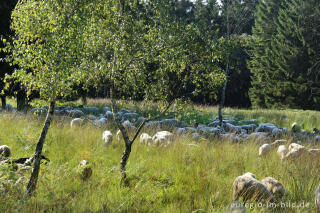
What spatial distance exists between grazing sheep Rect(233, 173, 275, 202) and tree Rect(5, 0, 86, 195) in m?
2.36

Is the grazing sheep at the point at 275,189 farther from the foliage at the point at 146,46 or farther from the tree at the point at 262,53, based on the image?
the tree at the point at 262,53

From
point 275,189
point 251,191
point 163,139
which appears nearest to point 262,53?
point 163,139

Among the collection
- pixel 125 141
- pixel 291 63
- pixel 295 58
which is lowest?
pixel 125 141

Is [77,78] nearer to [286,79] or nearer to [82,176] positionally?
[82,176]

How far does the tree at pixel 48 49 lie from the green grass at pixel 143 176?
16.3 inches

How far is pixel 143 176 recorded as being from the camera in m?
3.95

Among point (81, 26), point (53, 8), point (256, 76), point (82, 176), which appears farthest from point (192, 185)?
point (256, 76)

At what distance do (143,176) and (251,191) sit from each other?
1573 millimetres

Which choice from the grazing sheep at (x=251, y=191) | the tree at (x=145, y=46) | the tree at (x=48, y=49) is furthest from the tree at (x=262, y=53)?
the tree at (x=48, y=49)

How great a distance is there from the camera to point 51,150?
15.7ft

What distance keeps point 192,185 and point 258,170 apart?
4.98 feet

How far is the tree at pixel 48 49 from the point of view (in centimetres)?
307

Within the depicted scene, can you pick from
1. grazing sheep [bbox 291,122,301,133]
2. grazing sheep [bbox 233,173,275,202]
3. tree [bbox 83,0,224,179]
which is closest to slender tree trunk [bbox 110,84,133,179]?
tree [bbox 83,0,224,179]

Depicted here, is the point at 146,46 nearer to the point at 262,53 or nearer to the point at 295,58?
the point at 295,58
